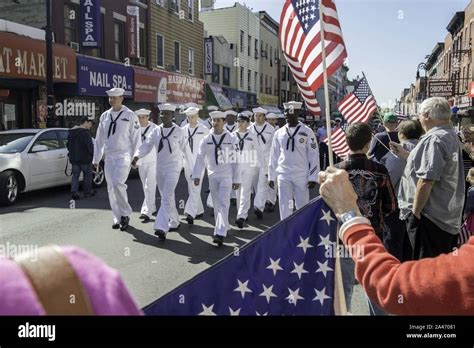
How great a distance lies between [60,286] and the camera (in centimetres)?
85

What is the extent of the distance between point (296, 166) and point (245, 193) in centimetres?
211

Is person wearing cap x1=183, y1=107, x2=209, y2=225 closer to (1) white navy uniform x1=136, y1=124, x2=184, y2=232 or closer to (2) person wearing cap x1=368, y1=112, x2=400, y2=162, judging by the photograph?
(1) white navy uniform x1=136, y1=124, x2=184, y2=232

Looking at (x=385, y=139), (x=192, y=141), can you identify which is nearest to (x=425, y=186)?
(x=385, y=139)

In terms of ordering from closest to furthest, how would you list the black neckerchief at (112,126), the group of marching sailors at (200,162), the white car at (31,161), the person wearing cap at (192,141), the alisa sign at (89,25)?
the group of marching sailors at (200,162) < the black neckerchief at (112,126) < the person wearing cap at (192,141) < the white car at (31,161) < the alisa sign at (89,25)

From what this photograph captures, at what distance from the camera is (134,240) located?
7.30 metres

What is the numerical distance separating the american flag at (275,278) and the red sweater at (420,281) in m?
0.60

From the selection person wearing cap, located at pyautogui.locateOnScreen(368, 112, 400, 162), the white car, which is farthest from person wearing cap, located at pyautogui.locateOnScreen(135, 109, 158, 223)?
person wearing cap, located at pyautogui.locateOnScreen(368, 112, 400, 162)

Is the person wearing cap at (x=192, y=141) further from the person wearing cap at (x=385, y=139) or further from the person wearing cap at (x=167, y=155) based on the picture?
the person wearing cap at (x=385, y=139)

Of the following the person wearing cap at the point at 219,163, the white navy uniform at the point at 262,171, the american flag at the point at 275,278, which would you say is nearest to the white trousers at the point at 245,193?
the white navy uniform at the point at 262,171

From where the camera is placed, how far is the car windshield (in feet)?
34.2

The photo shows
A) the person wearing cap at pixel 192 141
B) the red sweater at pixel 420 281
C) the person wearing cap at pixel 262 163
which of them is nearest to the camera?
the red sweater at pixel 420 281

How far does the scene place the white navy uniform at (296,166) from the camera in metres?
7.05
